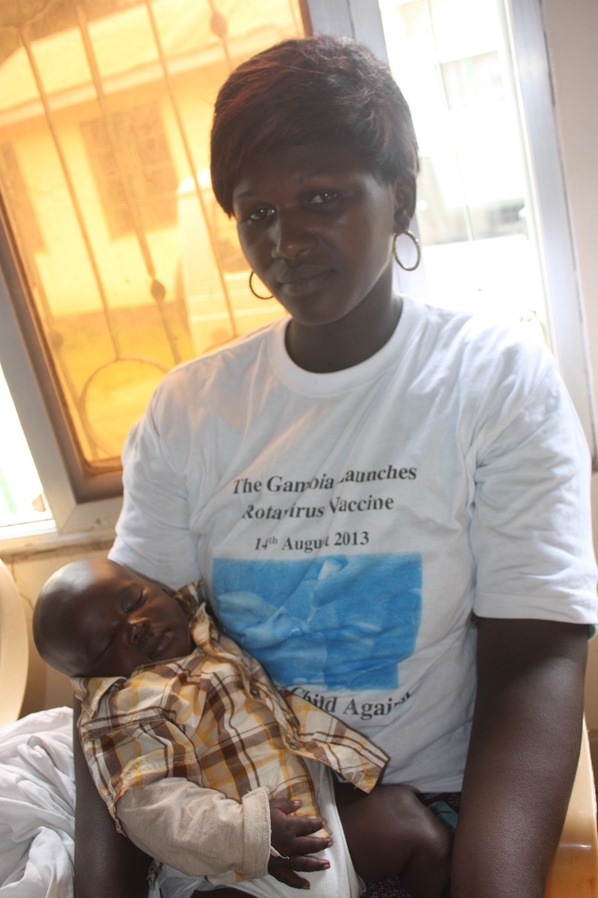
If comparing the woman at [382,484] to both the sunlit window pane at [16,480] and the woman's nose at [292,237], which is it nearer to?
the woman's nose at [292,237]

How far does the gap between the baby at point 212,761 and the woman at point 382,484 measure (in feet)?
0.21

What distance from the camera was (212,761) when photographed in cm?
119

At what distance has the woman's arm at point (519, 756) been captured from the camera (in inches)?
38.9

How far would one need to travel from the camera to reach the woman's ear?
1317 mm

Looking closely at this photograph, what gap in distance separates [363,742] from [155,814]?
1.01ft

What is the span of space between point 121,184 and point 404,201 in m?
0.78

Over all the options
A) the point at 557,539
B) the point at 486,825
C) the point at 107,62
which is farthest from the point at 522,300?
the point at 486,825

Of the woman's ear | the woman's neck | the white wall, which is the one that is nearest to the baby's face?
the woman's neck

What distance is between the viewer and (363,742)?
1197mm

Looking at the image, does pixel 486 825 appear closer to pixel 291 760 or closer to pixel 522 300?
pixel 291 760

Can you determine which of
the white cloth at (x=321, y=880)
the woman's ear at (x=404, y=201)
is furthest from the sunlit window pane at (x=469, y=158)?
the white cloth at (x=321, y=880)

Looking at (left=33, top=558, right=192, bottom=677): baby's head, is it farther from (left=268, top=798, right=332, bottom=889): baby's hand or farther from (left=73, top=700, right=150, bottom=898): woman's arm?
(left=268, top=798, right=332, bottom=889): baby's hand

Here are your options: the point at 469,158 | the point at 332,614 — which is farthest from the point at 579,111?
the point at 332,614

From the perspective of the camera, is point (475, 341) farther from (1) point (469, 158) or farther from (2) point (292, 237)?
(1) point (469, 158)
